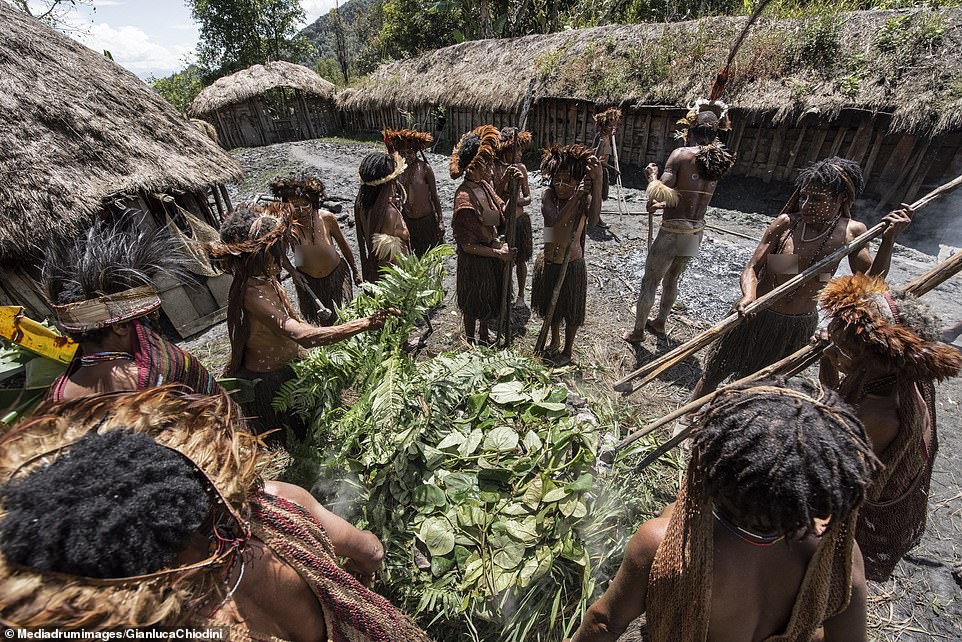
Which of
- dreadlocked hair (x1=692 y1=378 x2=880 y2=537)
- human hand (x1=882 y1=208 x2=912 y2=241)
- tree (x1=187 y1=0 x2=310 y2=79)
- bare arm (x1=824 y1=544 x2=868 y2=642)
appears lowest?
bare arm (x1=824 y1=544 x2=868 y2=642)

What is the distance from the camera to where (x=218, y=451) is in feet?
3.34

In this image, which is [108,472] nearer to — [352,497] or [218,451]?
[218,451]

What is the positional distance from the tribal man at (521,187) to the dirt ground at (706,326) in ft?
1.86

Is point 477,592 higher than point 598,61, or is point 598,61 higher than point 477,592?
point 598,61

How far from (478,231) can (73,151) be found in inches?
199

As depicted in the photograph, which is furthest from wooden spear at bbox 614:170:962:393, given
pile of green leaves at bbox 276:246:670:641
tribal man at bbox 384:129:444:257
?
tribal man at bbox 384:129:444:257

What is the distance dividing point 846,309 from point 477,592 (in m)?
1.94

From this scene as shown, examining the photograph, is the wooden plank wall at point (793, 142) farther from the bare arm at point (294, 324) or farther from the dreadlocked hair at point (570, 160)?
the bare arm at point (294, 324)

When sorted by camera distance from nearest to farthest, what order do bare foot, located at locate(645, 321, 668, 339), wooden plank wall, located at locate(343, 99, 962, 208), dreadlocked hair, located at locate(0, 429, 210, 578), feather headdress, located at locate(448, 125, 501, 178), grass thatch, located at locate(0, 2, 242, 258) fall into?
dreadlocked hair, located at locate(0, 429, 210, 578) < feather headdress, located at locate(448, 125, 501, 178) < grass thatch, located at locate(0, 2, 242, 258) < bare foot, located at locate(645, 321, 668, 339) < wooden plank wall, located at locate(343, 99, 962, 208)

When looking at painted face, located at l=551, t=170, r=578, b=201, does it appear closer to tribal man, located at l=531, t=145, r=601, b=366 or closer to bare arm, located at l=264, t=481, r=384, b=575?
tribal man, located at l=531, t=145, r=601, b=366

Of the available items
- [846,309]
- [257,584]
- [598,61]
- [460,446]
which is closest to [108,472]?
[257,584]

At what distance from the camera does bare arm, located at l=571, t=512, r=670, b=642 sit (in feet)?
3.99

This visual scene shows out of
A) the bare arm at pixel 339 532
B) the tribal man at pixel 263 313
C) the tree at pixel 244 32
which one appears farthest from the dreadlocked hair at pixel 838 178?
the tree at pixel 244 32

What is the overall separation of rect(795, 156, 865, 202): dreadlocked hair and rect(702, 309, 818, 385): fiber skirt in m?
0.88
